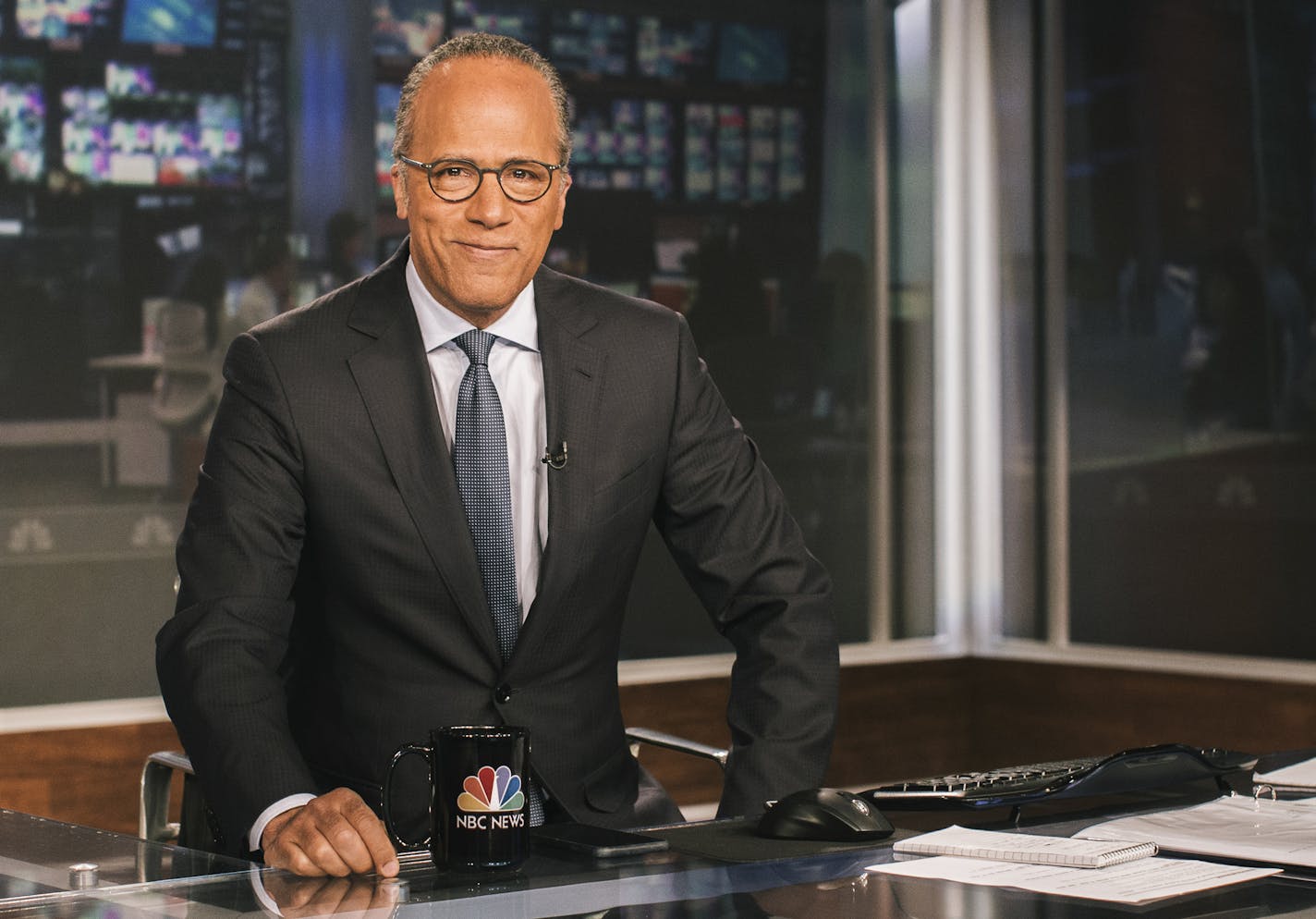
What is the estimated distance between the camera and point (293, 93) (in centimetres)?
432

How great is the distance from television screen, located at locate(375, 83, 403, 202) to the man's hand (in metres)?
3.27

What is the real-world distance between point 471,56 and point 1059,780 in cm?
106

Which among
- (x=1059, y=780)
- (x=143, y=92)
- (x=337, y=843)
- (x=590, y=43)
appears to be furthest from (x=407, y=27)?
(x=337, y=843)

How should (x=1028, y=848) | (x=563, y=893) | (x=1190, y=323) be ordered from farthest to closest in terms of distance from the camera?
(x=1190, y=323)
(x=1028, y=848)
(x=563, y=893)

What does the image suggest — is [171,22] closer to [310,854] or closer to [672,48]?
[672,48]

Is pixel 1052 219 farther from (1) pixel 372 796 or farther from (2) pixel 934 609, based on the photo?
(1) pixel 372 796

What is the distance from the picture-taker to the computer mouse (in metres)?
1.47

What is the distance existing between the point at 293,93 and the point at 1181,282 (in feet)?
8.02

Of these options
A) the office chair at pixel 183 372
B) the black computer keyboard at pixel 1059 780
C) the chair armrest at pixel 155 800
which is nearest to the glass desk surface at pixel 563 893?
the black computer keyboard at pixel 1059 780

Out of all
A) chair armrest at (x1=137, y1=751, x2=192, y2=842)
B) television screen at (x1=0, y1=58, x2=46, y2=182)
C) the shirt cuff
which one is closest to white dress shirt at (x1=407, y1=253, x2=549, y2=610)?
the shirt cuff

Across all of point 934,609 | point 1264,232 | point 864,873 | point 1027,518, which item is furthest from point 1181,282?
point 864,873

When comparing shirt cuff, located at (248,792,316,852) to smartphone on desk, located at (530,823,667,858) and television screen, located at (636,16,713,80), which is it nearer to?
smartphone on desk, located at (530,823,667,858)

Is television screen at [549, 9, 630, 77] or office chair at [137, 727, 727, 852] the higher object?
television screen at [549, 9, 630, 77]

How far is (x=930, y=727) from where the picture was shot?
5258 millimetres
